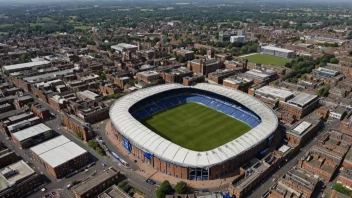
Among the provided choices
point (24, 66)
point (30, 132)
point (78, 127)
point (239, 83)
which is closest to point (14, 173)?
point (30, 132)

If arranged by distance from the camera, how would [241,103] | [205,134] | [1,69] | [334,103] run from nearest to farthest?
1. [205,134]
2. [241,103]
3. [334,103]
4. [1,69]

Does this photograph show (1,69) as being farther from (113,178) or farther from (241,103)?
(241,103)

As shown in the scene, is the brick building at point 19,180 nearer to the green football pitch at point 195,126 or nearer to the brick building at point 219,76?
the green football pitch at point 195,126

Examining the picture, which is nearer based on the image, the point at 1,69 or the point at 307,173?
the point at 307,173

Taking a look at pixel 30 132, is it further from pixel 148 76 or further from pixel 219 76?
pixel 219 76

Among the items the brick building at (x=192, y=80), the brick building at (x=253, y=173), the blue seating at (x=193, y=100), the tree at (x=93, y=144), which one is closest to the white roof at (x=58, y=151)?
the tree at (x=93, y=144)

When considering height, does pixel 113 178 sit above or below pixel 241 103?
below

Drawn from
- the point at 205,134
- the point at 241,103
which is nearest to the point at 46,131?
the point at 205,134

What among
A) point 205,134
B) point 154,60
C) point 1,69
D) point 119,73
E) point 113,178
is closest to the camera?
point 113,178
